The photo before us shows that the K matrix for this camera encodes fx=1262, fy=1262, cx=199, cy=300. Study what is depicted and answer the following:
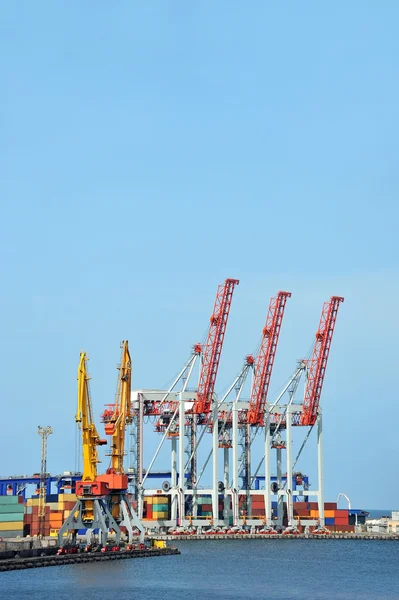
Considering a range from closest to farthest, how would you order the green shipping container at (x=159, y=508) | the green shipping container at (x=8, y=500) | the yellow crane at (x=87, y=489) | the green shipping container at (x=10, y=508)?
the yellow crane at (x=87, y=489) → the green shipping container at (x=10, y=508) → the green shipping container at (x=8, y=500) → the green shipping container at (x=159, y=508)

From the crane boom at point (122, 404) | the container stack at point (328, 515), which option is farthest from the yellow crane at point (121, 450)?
the container stack at point (328, 515)

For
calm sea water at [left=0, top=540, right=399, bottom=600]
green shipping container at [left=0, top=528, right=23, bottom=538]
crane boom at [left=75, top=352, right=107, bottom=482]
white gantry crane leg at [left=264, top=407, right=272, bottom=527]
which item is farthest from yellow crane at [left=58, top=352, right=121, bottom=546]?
white gantry crane leg at [left=264, top=407, right=272, bottom=527]

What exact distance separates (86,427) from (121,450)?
588 centimetres

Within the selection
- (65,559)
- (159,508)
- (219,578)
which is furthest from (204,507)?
(219,578)

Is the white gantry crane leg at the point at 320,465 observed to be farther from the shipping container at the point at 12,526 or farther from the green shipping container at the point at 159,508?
the shipping container at the point at 12,526

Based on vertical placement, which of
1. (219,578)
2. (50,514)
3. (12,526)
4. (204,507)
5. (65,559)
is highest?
(204,507)

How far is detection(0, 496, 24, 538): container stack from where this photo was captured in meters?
125

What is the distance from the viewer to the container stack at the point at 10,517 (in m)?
125

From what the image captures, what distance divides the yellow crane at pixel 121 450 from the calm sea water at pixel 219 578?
524 centimetres

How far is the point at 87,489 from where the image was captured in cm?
10925

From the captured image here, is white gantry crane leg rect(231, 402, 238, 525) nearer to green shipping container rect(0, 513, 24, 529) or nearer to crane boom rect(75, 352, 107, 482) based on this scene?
green shipping container rect(0, 513, 24, 529)

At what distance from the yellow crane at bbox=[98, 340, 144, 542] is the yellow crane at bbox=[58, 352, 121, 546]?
1.99 metres

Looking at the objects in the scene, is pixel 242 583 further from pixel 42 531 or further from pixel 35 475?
pixel 35 475

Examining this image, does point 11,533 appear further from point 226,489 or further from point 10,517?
point 226,489
